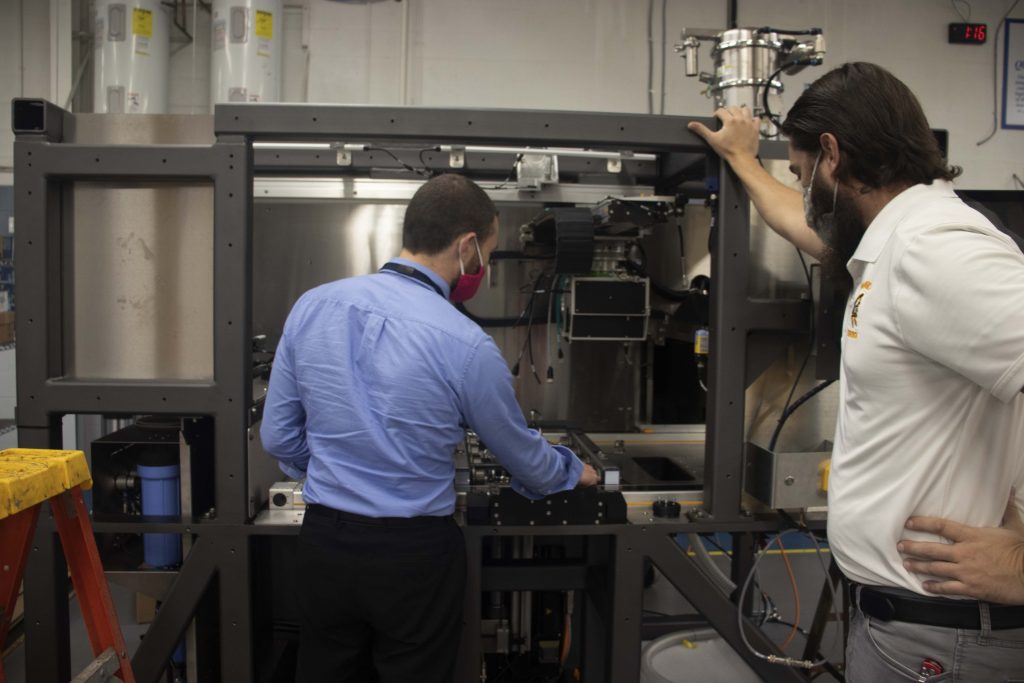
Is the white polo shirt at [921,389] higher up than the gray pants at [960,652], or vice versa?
the white polo shirt at [921,389]

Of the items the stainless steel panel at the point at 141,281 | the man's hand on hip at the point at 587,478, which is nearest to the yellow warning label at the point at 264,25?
the stainless steel panel at the point at 141,281

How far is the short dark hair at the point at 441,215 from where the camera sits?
1.35 meters

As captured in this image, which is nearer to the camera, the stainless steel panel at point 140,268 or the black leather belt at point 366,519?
the black leather belt at point 366,519

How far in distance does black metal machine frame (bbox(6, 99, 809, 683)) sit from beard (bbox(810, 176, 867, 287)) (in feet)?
1.16

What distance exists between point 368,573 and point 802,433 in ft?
3.47

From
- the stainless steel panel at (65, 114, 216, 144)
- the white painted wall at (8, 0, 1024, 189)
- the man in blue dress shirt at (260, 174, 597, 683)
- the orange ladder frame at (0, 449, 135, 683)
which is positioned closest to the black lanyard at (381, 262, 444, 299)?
the man in blue dress shirt at (260, 174, 597, 683)

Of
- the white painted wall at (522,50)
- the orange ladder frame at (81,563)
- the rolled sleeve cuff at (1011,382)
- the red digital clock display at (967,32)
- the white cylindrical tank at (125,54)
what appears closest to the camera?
the rolled sleeve cuff at (1011,382)

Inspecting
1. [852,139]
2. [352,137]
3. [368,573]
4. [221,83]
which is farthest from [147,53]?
[852,139]

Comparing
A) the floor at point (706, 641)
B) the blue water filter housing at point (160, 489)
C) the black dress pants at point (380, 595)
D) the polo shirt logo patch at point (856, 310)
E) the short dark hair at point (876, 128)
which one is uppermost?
the short dark hair at point (876, 128)

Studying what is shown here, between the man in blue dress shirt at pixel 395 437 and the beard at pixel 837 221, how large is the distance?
63 centimetres

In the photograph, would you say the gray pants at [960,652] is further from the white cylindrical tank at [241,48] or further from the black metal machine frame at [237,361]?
the white cylindrical tank at [241,48]

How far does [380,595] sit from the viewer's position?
4.20 ft

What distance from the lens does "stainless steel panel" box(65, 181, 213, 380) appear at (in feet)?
4.89

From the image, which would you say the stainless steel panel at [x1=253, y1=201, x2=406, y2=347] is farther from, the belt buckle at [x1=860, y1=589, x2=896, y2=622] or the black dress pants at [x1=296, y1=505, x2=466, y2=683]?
the belt buckle at [x1=860, y1=589, x2=896, y2=622]
